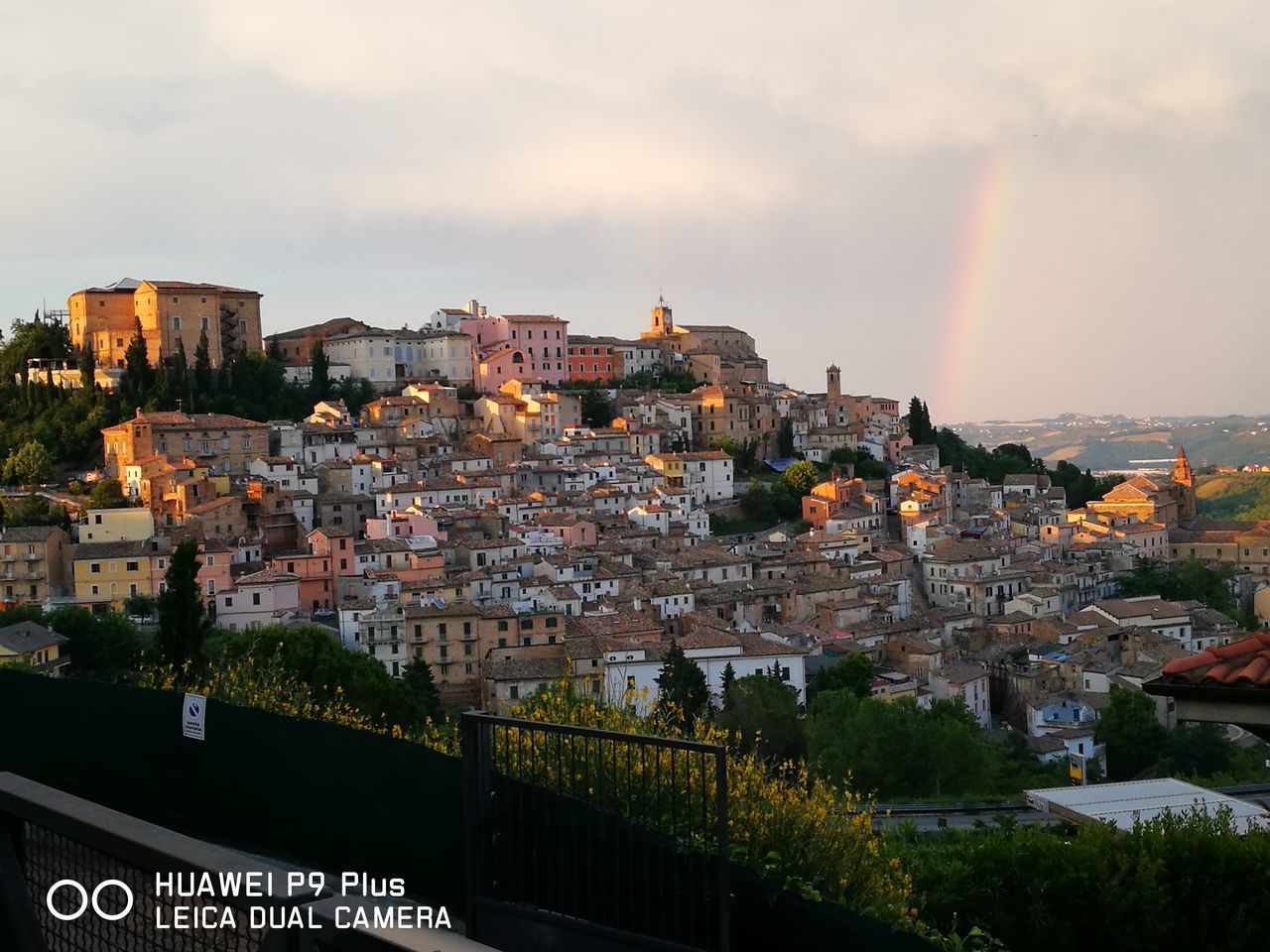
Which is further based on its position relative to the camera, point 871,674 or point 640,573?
point 640,573

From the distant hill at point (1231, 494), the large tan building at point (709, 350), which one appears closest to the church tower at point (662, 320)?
the large tan building at point (709, 350)

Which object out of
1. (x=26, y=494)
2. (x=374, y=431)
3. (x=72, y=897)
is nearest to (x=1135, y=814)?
(x=72, y=897)

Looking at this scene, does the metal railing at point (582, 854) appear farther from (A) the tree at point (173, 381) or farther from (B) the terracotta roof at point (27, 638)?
(A) the tree at point (173, 381)

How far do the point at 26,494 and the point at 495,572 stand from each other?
12.1 meters

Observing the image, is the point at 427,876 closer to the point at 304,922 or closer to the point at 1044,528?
the point at 304,922

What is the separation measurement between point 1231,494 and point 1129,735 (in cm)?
5553

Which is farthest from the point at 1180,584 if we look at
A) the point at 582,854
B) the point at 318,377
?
the point at 582,854

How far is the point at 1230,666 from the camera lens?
3775 millimetres

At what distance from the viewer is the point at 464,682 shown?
87.7 ft

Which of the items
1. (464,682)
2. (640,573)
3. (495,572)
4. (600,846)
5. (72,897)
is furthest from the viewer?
(640,573)

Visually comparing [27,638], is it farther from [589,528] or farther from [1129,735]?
[1129,735]

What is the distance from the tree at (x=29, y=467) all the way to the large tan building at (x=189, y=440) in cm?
155

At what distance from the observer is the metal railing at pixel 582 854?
3834mm

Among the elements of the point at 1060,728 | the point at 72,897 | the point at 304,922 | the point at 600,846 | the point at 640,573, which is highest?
the point at 304,922
